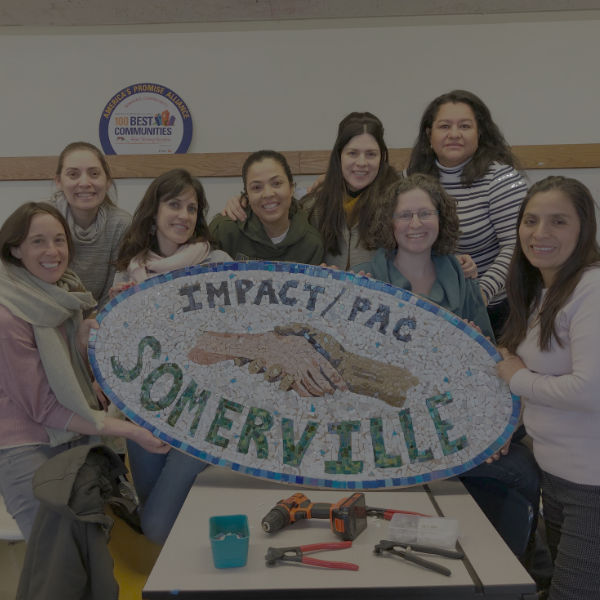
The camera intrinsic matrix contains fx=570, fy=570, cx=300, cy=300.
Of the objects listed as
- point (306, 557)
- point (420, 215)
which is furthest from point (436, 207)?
point (306, 557)

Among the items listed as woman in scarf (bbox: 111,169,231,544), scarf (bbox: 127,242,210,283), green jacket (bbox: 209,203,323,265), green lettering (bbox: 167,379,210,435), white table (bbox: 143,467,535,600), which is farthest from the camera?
green jacket (bbox: 209,203,323,265)

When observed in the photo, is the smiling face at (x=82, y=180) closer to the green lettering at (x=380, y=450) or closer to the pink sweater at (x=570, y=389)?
the green lettering at (x=380, y=450)

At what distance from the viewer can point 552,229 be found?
1.57 metres

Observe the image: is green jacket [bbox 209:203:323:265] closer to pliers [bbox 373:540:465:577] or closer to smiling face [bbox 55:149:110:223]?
smiling face [bbox 55:149:110:223]

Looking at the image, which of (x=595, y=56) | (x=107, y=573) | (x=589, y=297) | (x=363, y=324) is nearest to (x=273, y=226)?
(x=363, y=324)

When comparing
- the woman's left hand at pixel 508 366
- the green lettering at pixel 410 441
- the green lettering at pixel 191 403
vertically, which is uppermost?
the woman's left hand at pixel 508 366

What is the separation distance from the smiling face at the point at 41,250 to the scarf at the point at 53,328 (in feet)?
0.10

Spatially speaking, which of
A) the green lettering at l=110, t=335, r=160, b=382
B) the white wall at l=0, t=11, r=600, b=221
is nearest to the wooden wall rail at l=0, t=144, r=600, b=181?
the white wall at l=0, t=11, r=600, b=221

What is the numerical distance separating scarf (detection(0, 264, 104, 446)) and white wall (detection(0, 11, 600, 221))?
2282mm

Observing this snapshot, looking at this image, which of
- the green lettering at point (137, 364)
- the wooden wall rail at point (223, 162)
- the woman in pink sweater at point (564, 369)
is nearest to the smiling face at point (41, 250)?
the green lettering at point (137, 364)

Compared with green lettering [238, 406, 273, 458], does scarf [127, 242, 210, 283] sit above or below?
above

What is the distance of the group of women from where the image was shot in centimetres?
152

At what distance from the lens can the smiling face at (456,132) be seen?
88.5 inches

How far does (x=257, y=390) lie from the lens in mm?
1663
